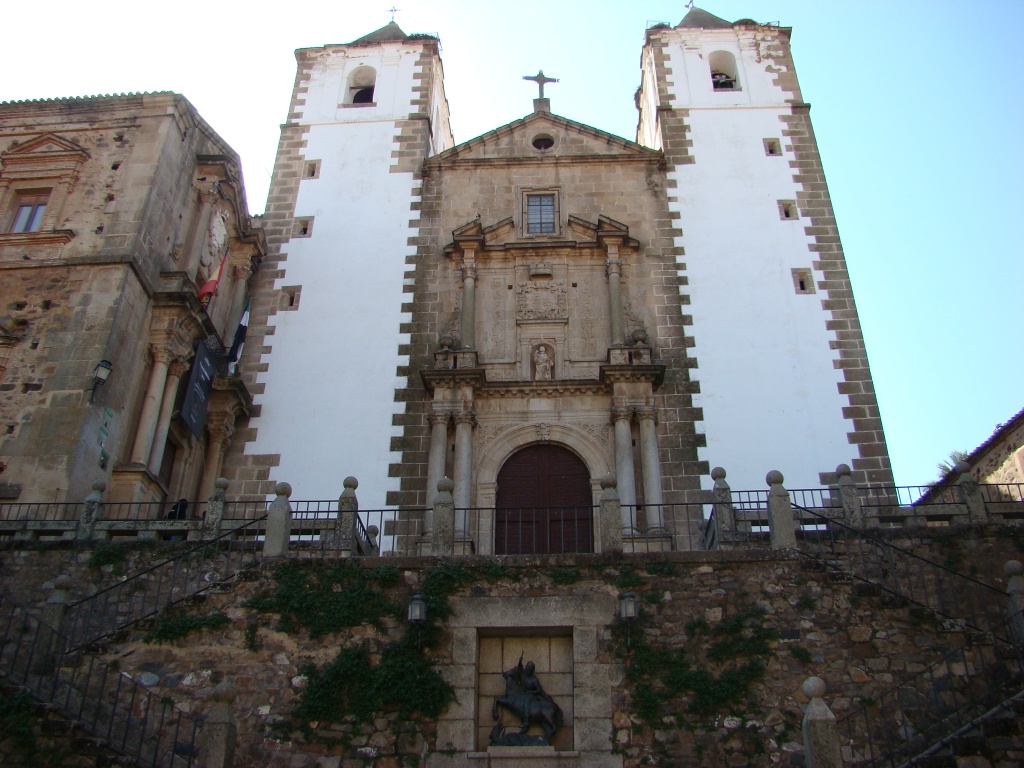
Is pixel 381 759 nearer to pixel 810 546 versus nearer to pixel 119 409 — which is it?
pixel 810 546

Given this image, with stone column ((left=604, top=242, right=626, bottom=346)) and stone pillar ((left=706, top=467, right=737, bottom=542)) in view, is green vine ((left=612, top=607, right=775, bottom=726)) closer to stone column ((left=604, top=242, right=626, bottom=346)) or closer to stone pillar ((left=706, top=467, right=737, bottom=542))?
stone pillar ((left=706, top=467, right=737, bottom=542))

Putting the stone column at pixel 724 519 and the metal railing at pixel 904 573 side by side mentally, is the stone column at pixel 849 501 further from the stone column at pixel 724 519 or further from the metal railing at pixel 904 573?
the stone column at pixel 724 519

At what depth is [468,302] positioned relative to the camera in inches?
718

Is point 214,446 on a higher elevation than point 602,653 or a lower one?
higher

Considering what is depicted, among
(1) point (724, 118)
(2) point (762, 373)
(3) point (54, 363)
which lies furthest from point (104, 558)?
(1) point (724, 118)

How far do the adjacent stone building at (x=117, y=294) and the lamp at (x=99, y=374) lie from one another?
0.02 meters

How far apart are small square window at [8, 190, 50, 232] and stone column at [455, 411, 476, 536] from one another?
26.1 feet

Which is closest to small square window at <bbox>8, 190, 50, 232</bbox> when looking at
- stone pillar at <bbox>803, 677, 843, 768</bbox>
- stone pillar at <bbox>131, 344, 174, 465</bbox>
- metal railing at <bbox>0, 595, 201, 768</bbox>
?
stone pillar at <bbox>131, 344, 174, 465</bbox>

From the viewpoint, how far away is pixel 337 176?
68.5 ft

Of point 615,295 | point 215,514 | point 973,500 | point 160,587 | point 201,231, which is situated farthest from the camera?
point 615,295

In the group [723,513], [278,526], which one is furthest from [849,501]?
[278,526]

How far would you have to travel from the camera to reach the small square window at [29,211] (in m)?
16.9

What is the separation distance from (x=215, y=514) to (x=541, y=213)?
9.44m

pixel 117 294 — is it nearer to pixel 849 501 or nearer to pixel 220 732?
pixel 220 732
